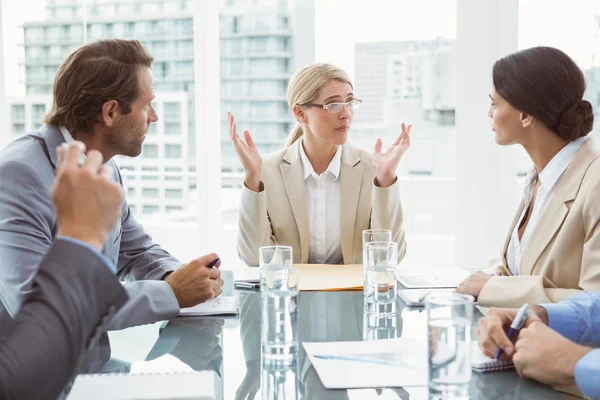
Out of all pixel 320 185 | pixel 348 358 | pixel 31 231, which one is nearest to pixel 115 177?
pixel 31 231

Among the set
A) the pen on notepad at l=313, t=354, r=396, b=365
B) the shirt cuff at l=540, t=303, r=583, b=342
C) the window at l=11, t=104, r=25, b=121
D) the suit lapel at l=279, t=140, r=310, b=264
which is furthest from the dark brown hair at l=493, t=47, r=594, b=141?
the window at l=11, t=104, r=25, b=121

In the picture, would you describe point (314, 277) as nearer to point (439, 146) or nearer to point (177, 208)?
point (439, 146)

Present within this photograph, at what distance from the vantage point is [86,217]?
94cm

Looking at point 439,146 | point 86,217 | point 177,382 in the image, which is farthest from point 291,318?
point 439,146

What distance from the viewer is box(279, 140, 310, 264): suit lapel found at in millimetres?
2746

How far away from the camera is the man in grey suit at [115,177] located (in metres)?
1.69

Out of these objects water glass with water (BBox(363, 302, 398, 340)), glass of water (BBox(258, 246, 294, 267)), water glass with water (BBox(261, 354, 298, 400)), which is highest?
glass of water (BBox(258, 246, 294, 267))

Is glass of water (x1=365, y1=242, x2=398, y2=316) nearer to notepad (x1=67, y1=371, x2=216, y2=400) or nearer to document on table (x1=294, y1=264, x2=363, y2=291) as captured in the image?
document on table (x1=294, y1=264, x2=363, y2=291)

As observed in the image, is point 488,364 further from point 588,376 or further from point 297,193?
point 297,193

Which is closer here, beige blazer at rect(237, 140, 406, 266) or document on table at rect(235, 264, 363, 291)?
document on table at rect(235, 264, 363, 291)

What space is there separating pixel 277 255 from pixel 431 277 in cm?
65

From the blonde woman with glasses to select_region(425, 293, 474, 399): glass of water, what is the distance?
1478mm

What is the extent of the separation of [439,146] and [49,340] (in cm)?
366

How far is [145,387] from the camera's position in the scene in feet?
3.90
